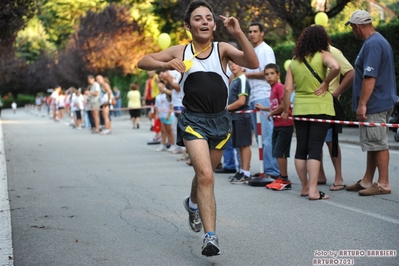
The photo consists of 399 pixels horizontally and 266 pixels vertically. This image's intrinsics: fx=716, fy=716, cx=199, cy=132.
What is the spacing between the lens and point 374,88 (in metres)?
8.26

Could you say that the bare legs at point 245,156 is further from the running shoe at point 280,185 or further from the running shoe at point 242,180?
the running shoe at point 280,185

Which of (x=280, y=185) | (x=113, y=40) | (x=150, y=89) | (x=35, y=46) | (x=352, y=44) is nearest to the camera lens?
(x=280, y=185)

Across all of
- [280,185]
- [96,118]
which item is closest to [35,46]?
[96,118]

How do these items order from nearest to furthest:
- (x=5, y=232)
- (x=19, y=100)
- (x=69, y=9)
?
(x=5, y=232)
(x=69, y=9)
(x=19, y=100)

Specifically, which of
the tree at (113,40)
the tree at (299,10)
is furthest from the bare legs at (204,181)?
the tree at (113,40)

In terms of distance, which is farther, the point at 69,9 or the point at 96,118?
the point at 69,9

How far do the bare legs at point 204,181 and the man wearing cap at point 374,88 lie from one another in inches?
121

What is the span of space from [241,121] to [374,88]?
2398 mm

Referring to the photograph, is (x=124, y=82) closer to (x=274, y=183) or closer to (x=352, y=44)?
(x=352, y=44)

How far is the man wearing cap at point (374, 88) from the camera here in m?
8.09

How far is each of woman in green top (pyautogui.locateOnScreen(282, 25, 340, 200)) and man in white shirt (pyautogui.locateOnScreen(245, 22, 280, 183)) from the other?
1.61m

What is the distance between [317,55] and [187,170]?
14.2 feet

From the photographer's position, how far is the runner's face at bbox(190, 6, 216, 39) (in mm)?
5852

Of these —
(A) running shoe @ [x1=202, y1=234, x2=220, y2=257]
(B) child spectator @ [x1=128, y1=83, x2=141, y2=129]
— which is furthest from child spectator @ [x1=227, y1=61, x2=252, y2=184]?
(B) child spectator @ [x1=128, y1=83, x2=141, y2=129]
